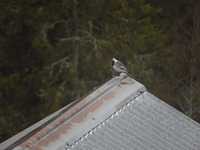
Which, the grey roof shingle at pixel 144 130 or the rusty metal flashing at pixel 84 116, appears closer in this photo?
the rusty metal flashing at pixel 84 116

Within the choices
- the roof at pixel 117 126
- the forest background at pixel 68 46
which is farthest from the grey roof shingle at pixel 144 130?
the forest background at pixel 68 46

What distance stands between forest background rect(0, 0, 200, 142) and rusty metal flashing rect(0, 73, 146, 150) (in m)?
13.2

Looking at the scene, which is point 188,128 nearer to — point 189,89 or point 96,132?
point 96,132

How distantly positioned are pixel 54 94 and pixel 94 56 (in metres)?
2.41

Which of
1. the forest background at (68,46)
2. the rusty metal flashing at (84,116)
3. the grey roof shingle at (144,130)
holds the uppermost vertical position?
the rusty metal flashing at (84,116)

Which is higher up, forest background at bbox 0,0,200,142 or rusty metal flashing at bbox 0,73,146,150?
rusty metal flashing at bbox 0,73,146,150

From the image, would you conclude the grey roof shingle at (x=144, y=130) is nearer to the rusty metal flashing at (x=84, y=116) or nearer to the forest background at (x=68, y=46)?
the rusty metal flashing at (x=84, y=116)

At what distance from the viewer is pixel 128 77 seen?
5.68 metres

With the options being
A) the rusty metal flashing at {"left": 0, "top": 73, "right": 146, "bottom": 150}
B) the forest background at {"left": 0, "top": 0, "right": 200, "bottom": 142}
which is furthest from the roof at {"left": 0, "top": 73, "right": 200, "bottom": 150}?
the forest background at {"left": 0, "top": 0, "right": 200, "bottom": 142}

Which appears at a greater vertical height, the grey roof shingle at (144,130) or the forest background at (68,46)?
the grey roof shingle at (144,130)

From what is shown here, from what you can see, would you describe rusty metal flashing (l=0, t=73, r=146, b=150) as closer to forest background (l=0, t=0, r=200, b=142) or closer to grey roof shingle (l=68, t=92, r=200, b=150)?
grey roof shingle (l=68, t=92, r=200, b=150)

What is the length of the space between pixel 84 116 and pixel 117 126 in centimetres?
34

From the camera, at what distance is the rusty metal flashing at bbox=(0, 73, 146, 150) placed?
459cm

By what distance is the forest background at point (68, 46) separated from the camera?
19656mm
